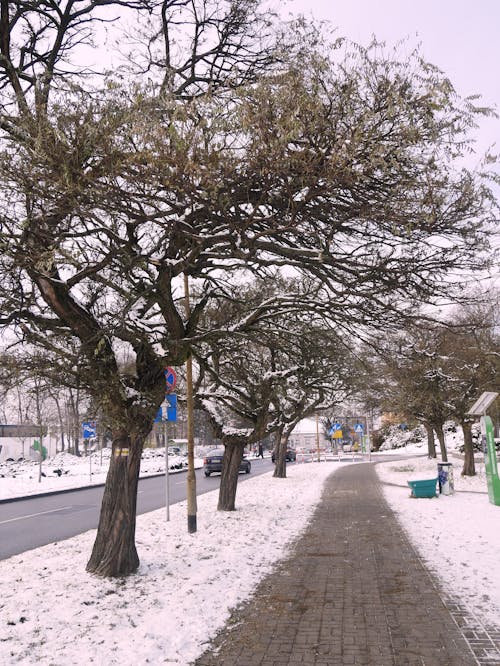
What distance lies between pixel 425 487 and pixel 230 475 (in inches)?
228

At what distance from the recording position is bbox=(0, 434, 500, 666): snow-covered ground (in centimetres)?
482

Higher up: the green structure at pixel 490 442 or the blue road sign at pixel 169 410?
the blue road sign at pixel 169 410

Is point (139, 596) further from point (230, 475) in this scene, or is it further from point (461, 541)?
point (230, 475)

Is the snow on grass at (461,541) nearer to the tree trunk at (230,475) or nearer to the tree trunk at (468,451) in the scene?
the tree trunk at (230,475)

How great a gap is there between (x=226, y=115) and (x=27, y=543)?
955cm

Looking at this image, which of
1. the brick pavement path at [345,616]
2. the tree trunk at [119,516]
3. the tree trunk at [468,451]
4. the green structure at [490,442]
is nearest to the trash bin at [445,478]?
the green structure at [490,442]

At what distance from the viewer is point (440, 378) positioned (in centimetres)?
2397

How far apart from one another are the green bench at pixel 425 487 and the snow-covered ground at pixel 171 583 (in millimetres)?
2674

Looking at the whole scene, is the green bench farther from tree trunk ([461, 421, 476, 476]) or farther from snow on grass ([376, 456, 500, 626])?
tree trunk ([461, 421, 476, 476])

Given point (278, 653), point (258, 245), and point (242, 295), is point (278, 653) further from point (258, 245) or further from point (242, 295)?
point (242, 295)

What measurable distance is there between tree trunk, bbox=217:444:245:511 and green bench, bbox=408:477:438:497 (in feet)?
17.7

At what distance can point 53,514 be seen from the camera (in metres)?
16.0

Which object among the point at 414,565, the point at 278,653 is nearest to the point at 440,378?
the point at 414,565

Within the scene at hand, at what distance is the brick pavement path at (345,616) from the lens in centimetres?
457
